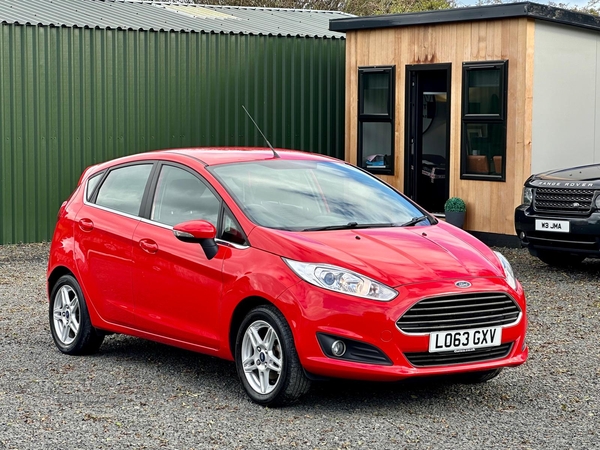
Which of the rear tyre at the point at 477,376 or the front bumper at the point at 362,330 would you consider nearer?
the front bumper at the point at 362,330

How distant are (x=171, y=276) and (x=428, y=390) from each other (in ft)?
5.97

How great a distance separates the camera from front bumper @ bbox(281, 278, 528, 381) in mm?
6059

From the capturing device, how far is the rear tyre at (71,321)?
26.2ft

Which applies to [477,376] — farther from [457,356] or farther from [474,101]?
[474,101]

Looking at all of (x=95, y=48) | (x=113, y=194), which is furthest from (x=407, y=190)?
(x=113, y=194)

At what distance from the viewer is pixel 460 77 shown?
15727mm

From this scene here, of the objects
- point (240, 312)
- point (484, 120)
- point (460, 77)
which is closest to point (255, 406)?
point (240, 312)

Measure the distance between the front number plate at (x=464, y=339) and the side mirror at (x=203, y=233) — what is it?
152 centimetres

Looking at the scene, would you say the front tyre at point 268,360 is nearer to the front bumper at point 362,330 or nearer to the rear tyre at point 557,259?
the front bumper at point 362,330

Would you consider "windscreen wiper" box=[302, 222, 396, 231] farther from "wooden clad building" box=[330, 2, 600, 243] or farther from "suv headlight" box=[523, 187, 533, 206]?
"wooden clad building" box=[330, 2, 600, 243]

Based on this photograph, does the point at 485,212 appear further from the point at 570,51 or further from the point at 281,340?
the point at 281,340

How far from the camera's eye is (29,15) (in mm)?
16422

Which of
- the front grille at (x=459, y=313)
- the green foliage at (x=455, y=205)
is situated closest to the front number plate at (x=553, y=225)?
the green foliage at (x=455, y=205)

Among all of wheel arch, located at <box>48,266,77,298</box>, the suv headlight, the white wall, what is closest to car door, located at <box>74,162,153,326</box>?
wheel arch, located at <box>48,266,77,298</box>
